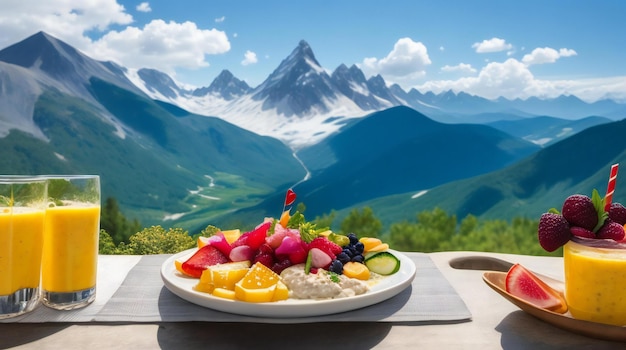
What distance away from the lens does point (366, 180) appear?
24.0m

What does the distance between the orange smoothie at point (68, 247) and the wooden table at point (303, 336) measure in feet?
0.39

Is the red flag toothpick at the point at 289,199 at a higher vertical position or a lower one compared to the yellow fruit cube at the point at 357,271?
higher

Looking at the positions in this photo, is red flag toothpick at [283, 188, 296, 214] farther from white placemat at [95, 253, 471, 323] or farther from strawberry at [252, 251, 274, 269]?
white placemat at [95, 253, 471, 323]

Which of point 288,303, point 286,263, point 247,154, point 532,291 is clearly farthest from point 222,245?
point 247,154

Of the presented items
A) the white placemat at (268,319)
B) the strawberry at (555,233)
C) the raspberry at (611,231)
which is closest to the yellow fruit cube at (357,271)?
the white placemat at (268,319)

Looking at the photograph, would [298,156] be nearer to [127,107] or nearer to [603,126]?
[127,107]

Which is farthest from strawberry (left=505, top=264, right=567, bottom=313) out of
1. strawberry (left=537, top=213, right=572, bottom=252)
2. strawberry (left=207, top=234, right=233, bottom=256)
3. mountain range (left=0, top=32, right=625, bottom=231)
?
mountain range (left=0, top=32, right=625, bottom=231)

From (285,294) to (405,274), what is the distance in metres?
0.43

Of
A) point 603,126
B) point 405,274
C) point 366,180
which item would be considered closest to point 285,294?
point 405,274

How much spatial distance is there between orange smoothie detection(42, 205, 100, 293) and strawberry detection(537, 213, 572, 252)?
3.98 ft

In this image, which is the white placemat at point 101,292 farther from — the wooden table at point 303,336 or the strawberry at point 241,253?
the strawberry at point 241,253

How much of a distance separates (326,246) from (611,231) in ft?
2.64

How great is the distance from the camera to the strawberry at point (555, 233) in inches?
54.3

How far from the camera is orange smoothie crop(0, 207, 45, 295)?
1.37 meters
